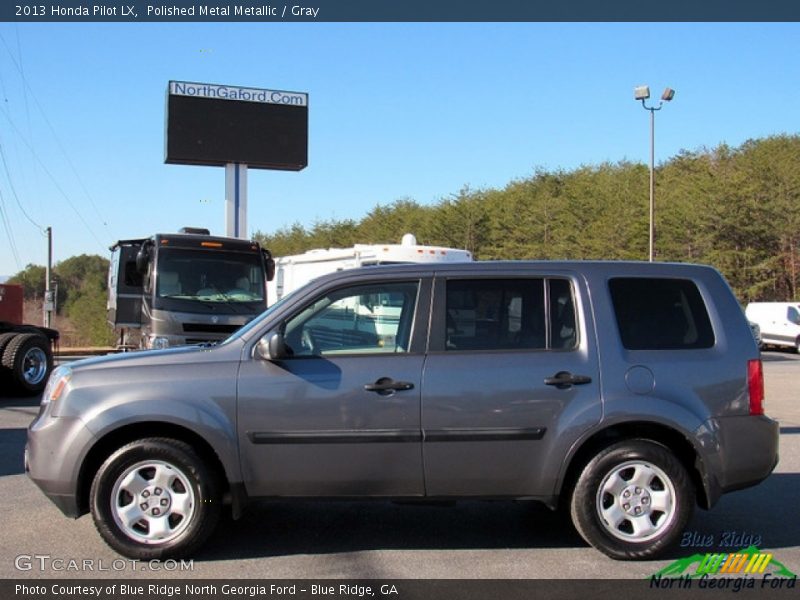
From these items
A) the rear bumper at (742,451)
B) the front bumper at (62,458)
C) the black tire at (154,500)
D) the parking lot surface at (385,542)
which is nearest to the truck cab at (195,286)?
the parking lot surface at (385,542)

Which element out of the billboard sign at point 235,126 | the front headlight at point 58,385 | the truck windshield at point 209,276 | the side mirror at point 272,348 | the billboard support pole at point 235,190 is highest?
the billboard sign at point 235,126

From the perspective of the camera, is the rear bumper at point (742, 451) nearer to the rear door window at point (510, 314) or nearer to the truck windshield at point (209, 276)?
the rear door window at point (510, 314)

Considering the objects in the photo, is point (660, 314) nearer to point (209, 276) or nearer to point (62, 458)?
point (62, 458)

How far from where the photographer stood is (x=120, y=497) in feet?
16.1

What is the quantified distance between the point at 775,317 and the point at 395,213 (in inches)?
1208

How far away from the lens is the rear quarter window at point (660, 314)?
17.0 feet

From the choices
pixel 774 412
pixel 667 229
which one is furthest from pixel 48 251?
pixel 774 412

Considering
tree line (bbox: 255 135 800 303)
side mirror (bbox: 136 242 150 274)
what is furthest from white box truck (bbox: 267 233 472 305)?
tree line (bbox: 255 135 800 303)

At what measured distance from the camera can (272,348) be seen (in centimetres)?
485

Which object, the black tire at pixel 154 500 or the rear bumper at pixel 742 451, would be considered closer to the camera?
the black tire at pixel 154 500

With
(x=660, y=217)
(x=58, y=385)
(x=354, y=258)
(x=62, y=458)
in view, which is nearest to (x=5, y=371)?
(x=354, y=258)

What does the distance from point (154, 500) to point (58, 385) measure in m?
0.96

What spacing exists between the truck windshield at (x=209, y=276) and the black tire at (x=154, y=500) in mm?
7539

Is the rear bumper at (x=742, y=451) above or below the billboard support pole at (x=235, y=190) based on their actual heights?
below
